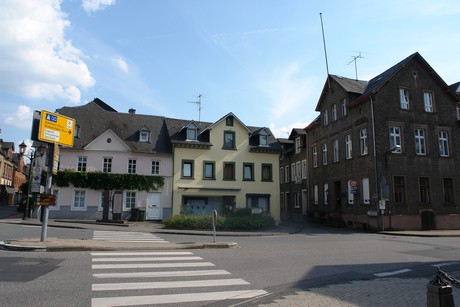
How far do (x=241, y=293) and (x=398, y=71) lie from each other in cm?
2868

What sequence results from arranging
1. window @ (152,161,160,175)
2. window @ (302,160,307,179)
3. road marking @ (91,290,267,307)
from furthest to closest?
1. window @ (302,160,307,179)
2. window @ (152,161,160,175)
3. road marking @ (91,290,267,307)

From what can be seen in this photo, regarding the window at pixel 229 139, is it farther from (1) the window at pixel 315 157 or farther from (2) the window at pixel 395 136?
(2) the window at pixel 395 136

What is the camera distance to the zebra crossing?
6945mm

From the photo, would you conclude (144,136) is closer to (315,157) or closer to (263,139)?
(263,139)

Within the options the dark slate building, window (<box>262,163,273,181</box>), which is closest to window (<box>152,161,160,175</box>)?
window (<box>262,163,273,181</box>)

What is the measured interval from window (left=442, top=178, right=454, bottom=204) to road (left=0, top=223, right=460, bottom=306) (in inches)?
733

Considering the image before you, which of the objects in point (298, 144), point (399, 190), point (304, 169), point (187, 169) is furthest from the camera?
point (298, 144)

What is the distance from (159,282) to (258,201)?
28.4m

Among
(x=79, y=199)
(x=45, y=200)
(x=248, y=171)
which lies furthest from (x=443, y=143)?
(x=79, y=199)

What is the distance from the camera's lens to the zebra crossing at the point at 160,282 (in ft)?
22.8

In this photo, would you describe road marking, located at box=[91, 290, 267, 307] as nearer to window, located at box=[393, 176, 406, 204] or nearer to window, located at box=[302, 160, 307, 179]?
window, located at box=[393, 176, 406, 204]

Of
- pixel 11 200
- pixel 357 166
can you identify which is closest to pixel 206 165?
pixel 357 166

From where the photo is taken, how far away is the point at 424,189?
3072cm

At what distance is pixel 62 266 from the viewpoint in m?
9.89
